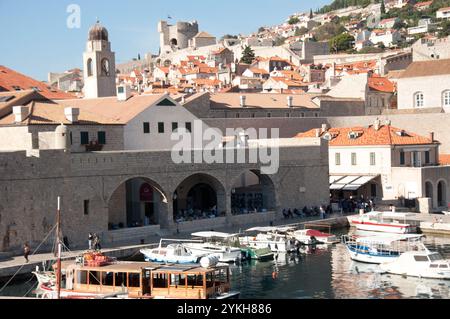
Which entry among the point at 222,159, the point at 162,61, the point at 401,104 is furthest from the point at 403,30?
Result: the point at 222,159

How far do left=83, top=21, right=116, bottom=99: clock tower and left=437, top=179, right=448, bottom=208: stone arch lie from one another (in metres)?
18.4

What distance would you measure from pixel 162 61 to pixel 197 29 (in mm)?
18479

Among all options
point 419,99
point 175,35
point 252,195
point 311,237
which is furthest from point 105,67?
point 175,35

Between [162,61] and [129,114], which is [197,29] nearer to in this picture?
[162,61]

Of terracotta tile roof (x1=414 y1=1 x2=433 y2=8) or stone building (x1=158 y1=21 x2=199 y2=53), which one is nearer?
terracotta tile roof (x1=414 y1=1 x2=433 y2=8)

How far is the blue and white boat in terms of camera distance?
26.1 metres

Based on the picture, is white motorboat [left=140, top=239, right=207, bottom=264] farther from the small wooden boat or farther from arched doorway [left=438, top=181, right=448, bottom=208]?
arched doorway [left=438, top=181, right=448, bottom=208]

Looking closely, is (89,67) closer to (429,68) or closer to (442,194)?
(442,194)

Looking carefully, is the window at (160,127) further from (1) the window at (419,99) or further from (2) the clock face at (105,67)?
(1) the window at (419,99)

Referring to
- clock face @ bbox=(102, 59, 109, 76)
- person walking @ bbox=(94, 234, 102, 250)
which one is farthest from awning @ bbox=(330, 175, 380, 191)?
person walking @ bbox=(94, 234, 102, 250)

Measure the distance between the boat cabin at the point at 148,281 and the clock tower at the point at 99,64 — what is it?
67.8ft

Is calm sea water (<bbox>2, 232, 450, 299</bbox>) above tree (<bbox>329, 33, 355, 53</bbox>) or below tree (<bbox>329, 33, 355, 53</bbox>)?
below

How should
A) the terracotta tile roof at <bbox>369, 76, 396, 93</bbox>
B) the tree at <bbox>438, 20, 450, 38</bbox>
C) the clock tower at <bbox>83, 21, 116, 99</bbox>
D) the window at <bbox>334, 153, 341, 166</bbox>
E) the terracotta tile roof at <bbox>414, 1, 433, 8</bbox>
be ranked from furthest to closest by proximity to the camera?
the terracotta tile roof at <bbox>414, 1, 433, 8</bbox> < the tree at <bbox>438, 20, 450, 38</bbox> < the terracotta tile roof at <bbox>369, 76, 396, 93</bbox> < the window at <bbox>334, 153, 341, 166</bbox> < the clock tower at <bbox>83, 21, 116, 99</bbox>

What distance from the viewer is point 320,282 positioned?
22031 mm
